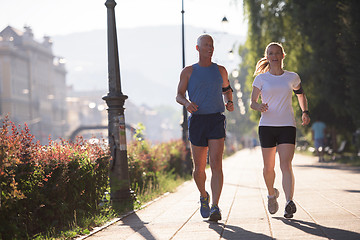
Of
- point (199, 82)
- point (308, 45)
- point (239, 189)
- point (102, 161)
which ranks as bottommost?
point (239, 189)

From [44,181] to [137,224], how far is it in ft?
4.24

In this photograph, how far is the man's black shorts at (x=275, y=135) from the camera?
25.2 feet

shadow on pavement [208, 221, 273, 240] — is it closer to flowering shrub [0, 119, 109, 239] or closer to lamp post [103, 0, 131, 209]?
flowering shrub [0, 119, 109, 239]

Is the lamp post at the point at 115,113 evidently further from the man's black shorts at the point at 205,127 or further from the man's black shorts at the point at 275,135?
the man's black shorts at the point at 275,135

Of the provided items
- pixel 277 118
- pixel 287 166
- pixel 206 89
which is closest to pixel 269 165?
pixel 287 166

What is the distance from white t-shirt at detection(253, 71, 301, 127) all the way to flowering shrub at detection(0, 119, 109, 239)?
2.62 m

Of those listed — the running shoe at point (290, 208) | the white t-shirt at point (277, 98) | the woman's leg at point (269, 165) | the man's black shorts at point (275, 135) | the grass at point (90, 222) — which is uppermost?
the white t-shirt at point (277, 98)

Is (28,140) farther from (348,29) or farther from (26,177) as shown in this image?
(348,29)

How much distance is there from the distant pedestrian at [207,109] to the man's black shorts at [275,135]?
18.9 inches

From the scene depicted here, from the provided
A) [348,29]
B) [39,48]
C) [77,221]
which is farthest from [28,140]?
[39,48]

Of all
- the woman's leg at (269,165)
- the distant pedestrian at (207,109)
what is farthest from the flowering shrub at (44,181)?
the woman's leg at (269,165)

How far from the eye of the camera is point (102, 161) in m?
10.2

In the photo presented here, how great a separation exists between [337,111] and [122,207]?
17.6 metres

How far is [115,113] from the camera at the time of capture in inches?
416
